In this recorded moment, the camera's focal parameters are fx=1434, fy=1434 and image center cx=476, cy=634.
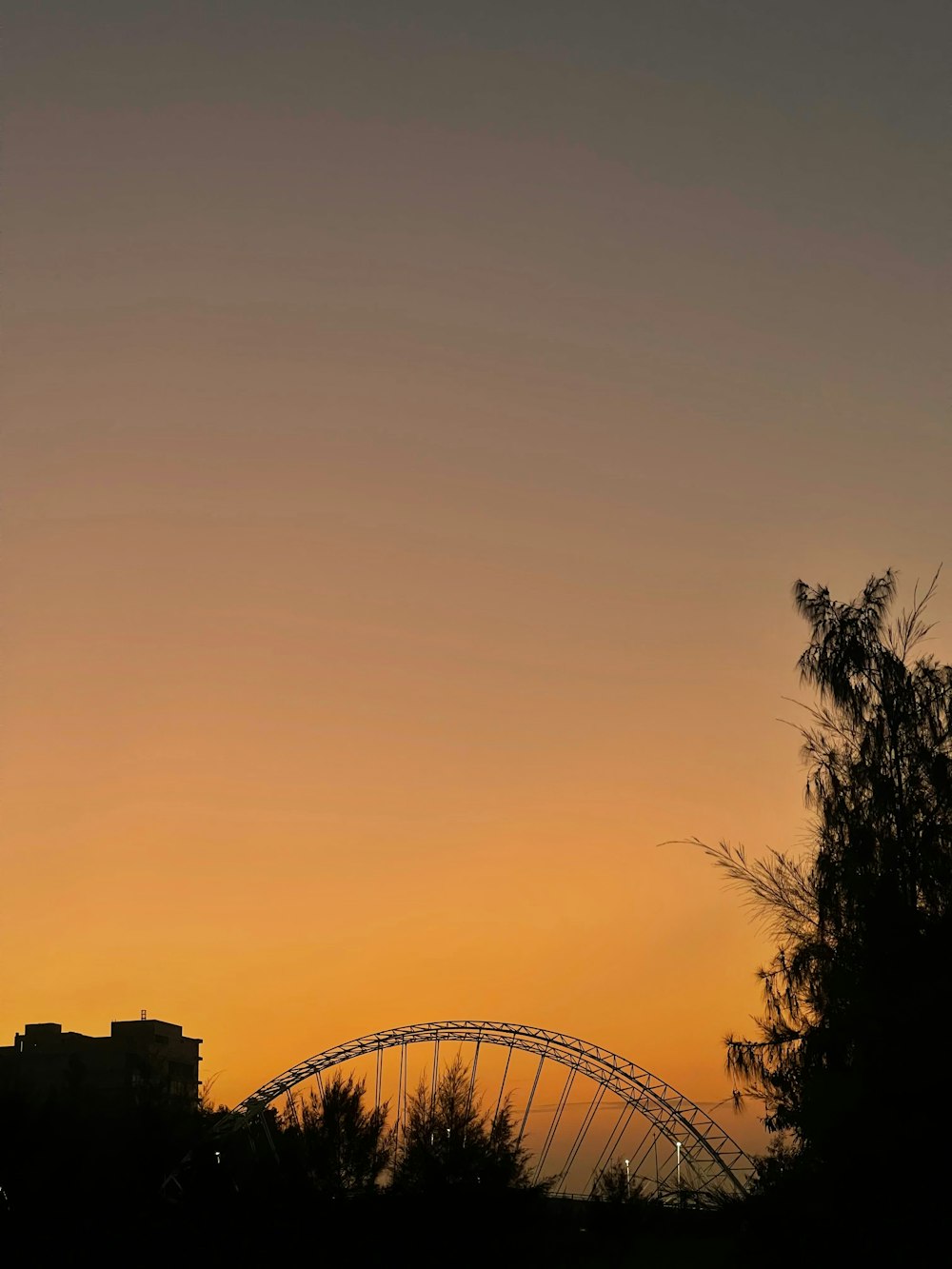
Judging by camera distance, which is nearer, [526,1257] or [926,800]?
[926,800]

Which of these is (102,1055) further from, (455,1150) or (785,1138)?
(785,1138)

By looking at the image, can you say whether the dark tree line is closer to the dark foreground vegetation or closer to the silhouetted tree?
the dark foreground vegetation

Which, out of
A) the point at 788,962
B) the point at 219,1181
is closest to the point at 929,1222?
the point at 788,962

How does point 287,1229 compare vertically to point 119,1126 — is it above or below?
below

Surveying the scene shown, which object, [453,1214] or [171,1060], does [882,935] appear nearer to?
[453,1214]

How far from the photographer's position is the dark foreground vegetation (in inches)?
438

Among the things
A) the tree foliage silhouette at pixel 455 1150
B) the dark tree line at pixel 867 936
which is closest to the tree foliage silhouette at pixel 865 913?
the dark tree line at pixel 867 936

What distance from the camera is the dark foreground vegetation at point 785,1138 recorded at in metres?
→ 11.1

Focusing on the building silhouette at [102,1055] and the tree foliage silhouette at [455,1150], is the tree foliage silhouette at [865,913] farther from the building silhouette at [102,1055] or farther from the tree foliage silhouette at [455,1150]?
the building silhouette at [102,1055]

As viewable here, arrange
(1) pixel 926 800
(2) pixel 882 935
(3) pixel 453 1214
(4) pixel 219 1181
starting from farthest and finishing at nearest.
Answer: (3) pixel 453 1214
(4) pixel 219 1181
(1) pixel 926 800
(2) pixel 882 935

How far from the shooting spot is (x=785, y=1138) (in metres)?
19.4

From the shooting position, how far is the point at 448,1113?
4412 centimetres

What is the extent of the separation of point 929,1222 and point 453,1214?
2497 cm

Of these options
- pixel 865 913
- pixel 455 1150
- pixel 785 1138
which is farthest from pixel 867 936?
pixel 455 1150
